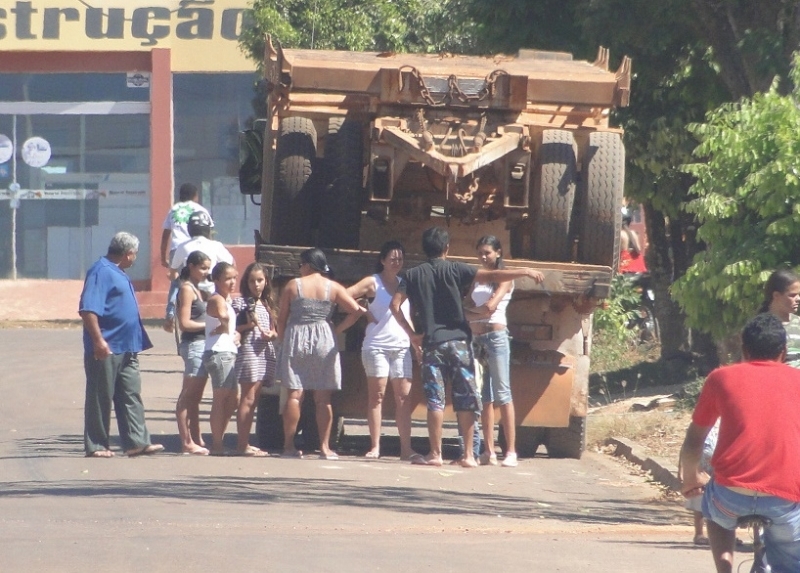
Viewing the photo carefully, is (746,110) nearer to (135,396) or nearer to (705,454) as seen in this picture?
(705,454)

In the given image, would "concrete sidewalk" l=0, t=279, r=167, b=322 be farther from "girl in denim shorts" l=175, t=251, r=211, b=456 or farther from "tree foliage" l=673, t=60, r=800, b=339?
"tree foliage" l=673, t=60, r=800, b=339

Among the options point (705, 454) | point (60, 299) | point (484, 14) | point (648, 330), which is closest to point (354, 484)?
point (705, 454)

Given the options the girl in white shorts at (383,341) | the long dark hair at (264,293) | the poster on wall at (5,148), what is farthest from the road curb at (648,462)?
the poster on wall at (5,148)

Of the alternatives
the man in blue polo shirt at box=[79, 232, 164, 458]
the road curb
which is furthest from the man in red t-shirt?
the man in blue polo shirt at box=[79, 232, 164, 458]

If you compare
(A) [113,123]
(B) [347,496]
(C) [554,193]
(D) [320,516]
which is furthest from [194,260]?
(A) [113,123]

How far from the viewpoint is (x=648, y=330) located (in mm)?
22203

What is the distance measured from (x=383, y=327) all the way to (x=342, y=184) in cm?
112

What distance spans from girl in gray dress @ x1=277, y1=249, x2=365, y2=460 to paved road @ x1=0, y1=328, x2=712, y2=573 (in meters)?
0.45

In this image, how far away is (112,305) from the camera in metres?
11.0

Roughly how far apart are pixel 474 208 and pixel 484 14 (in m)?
5.86

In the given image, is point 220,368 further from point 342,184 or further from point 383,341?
point 342,184

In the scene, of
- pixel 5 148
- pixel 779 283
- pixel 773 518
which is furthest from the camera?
pixel 5 148

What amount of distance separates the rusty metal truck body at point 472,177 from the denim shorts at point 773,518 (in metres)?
5.06

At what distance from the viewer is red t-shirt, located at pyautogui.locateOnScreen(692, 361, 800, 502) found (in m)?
5.65
